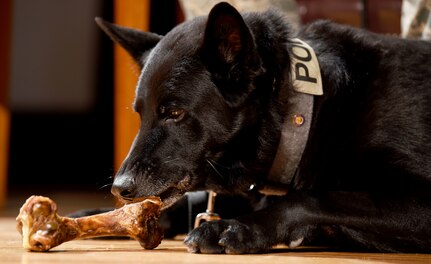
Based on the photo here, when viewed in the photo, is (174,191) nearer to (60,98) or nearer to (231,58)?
(231,58)

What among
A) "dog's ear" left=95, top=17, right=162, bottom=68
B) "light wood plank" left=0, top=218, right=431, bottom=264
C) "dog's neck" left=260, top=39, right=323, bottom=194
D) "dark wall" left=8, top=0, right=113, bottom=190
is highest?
"dog's ear" left=95, top=17, right=162, bottom=68

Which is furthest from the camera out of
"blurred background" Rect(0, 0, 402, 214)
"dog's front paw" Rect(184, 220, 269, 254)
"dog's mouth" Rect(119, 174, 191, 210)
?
"blurred background" Rect(0, 0, 402, 214)

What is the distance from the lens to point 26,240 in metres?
1.37

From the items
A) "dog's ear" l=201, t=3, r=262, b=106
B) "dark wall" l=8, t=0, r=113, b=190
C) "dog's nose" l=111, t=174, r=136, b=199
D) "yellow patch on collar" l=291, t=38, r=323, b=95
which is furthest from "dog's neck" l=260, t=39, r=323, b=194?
"dark wall" l=8, t=0, r=113, b=190

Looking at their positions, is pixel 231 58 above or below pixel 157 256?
above

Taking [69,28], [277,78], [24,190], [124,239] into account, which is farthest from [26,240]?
[69,28]

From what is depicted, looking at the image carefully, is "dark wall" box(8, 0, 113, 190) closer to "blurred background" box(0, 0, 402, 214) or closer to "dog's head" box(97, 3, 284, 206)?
"blurred background" box(0, 0, 402, 214)

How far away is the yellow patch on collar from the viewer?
1.59m

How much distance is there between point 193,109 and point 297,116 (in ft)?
0.81

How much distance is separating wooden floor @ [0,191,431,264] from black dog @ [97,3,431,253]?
49 millimetres

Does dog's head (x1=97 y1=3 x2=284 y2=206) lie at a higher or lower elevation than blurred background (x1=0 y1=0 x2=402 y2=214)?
higher

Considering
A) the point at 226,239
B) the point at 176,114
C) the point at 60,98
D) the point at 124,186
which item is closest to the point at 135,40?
the point at 176,114

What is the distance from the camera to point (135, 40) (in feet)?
5.96

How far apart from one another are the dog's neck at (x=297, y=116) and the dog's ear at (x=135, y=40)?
38cm
